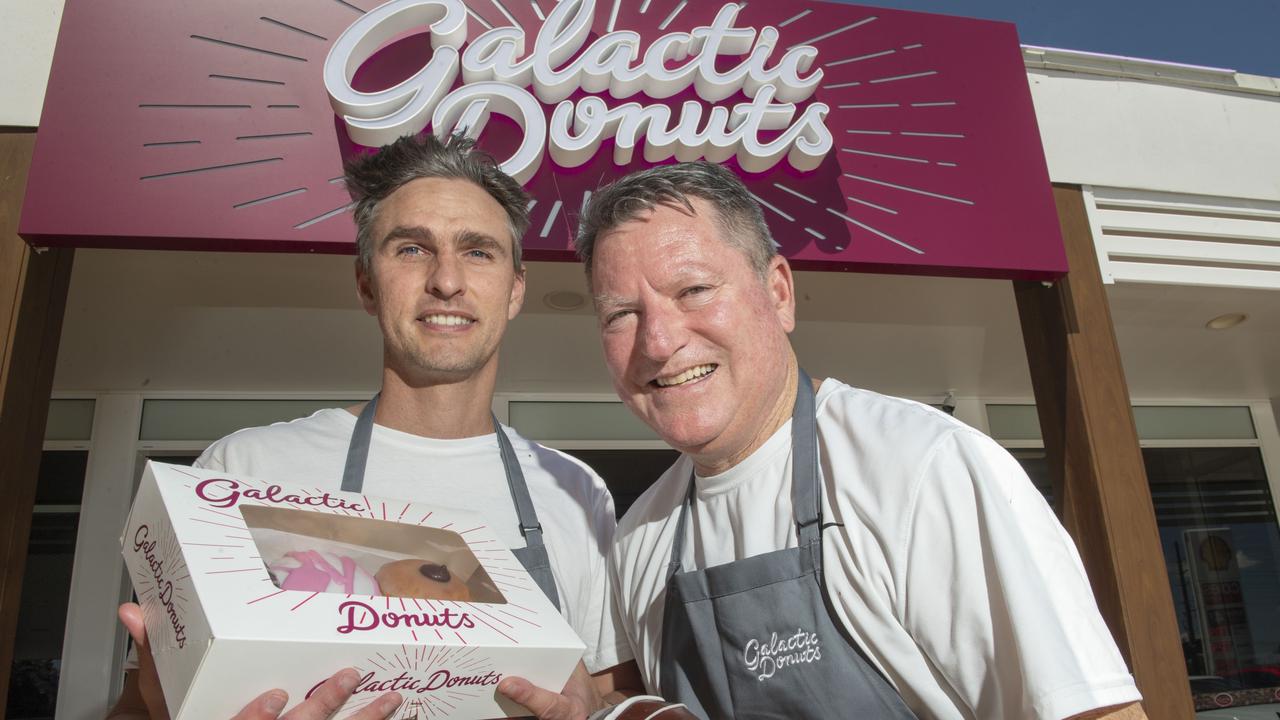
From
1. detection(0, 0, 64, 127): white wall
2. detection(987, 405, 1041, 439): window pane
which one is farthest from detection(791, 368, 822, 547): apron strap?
detection(987, 405, 1041, 439): window pane

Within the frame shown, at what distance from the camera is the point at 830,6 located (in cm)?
344

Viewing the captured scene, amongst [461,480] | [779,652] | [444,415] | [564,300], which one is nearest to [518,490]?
[461,480]

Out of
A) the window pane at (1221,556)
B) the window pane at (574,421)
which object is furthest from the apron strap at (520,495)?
the window pane at (1221,556)

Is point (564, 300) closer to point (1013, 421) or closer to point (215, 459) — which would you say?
point (215, 459)

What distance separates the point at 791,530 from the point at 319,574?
2.67 feet

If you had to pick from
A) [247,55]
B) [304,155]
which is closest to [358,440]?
[304,155]

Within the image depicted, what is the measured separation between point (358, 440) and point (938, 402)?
191 inches

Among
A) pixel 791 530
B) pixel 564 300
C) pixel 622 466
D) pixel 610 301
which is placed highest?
pixel 564 300

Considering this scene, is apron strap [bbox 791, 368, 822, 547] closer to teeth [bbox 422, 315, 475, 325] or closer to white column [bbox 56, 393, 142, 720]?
teeth [bbox 422, 315, 475, 325]

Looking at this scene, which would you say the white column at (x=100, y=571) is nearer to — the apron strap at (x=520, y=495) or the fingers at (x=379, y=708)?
the apron strap at (x=520, y=495)

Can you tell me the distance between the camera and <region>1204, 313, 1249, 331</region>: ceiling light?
4555mm

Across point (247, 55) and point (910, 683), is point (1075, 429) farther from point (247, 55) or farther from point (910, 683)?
point (247, 55)

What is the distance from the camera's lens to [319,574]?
38.6 inches

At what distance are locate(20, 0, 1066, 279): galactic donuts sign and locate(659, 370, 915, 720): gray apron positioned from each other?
1.70 meters
